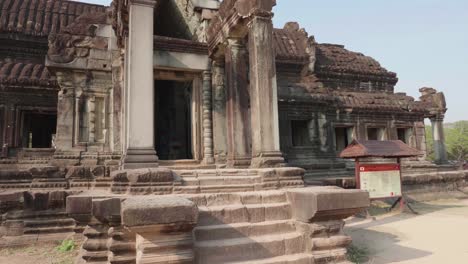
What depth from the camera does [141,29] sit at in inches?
224

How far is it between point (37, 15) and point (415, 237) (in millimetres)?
14983

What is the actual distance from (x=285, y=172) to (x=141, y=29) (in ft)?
12.3

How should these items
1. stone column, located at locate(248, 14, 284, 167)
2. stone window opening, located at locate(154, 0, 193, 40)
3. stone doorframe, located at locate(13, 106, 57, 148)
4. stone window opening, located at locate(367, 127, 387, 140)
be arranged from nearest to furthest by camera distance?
stone column, located at locate(248, 14, 284, 167) < stone doorframe, located at locate(13, 106, 57, 148) < stone window opening, located at locate(154, 0, 193, 40) < stone window opening, located at locate(367, 127, 387, 140)

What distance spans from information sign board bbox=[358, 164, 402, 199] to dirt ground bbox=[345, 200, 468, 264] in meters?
0.66

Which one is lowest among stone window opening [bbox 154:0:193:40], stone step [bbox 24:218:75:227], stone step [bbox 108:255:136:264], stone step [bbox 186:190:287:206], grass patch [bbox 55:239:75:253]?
grass patch [bbox 55:239:75:253]

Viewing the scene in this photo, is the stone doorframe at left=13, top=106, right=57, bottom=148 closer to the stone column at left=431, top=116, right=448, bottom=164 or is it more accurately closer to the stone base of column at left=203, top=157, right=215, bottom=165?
the stone base of column at left=203, top=157, right=215, bottom=165

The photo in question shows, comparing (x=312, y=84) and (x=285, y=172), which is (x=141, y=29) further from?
(x=312, y=84)

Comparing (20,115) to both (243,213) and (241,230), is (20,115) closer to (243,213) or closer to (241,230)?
(243,213)

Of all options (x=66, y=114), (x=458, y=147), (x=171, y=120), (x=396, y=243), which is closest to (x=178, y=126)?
(x=171, y=120)

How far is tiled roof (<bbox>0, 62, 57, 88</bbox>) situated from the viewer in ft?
29.4

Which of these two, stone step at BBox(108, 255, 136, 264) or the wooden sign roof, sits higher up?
the wooden sign roof

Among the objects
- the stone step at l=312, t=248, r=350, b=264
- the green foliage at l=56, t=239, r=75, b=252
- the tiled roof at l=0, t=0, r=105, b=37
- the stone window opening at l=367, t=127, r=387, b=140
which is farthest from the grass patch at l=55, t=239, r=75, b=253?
the stone window opening at l=367, t=127, r=387, b=140

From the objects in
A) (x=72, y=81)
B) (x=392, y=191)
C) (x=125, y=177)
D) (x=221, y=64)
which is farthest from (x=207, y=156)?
(x=392, y=191)

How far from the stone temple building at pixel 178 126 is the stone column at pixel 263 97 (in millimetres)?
22
